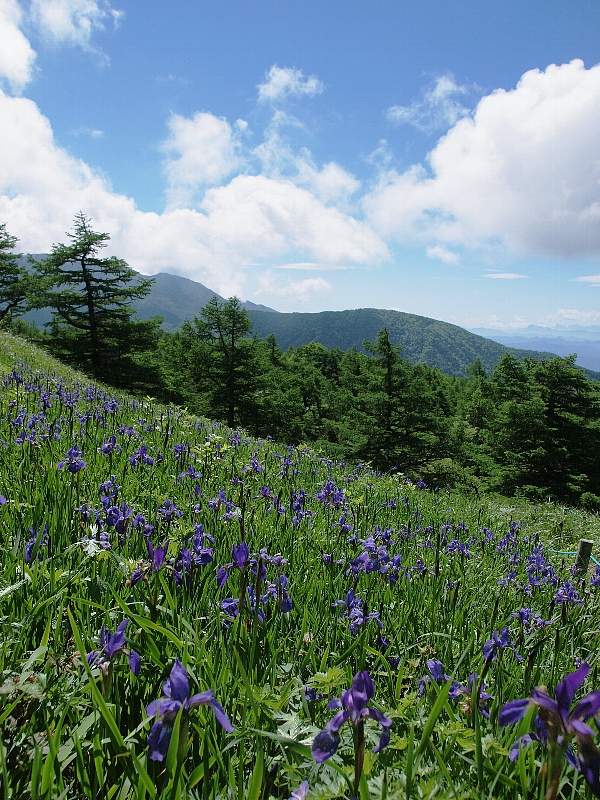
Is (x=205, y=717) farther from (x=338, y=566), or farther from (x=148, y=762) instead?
(x=338, y=566)

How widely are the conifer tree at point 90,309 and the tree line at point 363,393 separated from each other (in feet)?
0.27

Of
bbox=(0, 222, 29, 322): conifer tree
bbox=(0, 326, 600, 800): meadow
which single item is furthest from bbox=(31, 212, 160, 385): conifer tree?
bbox=(0, 326, 600, 800): meadow

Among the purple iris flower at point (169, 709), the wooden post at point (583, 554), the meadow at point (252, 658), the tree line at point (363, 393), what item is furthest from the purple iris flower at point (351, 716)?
the tree line at point (363, 393)

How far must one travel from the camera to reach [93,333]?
31141mm

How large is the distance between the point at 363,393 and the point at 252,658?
26.8 m

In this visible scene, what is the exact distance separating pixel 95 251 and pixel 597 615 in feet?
112

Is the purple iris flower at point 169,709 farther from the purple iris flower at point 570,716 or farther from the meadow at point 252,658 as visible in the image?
the purple iris flower at point 570,716

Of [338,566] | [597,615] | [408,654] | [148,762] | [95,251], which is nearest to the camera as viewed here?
[148,762]

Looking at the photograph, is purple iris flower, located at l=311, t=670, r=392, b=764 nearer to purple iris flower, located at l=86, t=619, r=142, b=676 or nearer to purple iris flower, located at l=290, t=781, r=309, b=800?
purple iris flower, located at l=290, t=781, r=309, b=800

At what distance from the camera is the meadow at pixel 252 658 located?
1.13m

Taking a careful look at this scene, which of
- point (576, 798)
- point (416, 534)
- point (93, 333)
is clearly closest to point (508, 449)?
point (416, 534)

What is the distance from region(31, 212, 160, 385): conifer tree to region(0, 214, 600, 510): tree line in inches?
3.3

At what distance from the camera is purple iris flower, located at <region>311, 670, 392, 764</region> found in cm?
97

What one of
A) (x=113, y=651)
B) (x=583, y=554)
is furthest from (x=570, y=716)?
(x=583, y=554)
